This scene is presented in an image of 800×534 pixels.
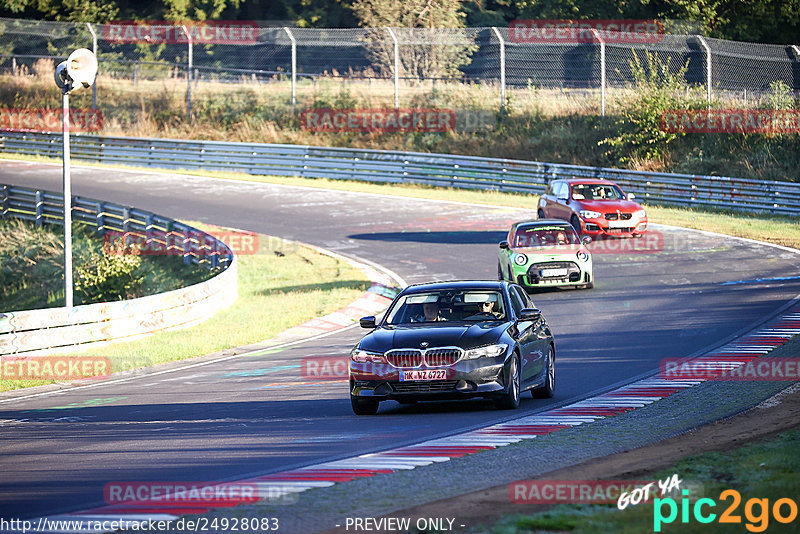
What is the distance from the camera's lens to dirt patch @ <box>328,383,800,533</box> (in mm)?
6859

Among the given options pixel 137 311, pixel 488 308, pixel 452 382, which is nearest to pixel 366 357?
pixel 452 382

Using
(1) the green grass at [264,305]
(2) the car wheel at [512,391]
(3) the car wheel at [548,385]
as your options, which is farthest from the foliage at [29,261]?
(2) the car wheel at [512,391]

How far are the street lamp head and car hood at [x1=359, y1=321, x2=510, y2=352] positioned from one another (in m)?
8.97

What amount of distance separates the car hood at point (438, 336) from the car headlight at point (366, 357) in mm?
59

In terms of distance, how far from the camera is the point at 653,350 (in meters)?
16.3

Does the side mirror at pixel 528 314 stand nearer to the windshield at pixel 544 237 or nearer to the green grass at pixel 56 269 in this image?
the windshield at pixel 544 237

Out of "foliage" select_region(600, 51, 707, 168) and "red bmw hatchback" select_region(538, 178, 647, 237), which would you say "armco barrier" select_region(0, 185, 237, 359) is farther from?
"foliage" select_region(600, 51, 707, 168)

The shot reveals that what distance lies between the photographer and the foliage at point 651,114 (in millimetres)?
41469

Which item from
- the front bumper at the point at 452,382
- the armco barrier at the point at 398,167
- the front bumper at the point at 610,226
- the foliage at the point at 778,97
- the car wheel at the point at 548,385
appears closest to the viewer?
the front bumper at the point at 452,382

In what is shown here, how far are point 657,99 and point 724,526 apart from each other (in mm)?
37537

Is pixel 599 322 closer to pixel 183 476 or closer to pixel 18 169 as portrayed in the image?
pixel 183 476

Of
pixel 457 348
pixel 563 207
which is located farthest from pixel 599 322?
pixel 563 207

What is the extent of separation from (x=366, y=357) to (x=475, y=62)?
34758 mm

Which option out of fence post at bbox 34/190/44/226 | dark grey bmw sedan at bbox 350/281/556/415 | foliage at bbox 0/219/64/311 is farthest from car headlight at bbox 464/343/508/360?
fence post at bbox 34/190/44/226
